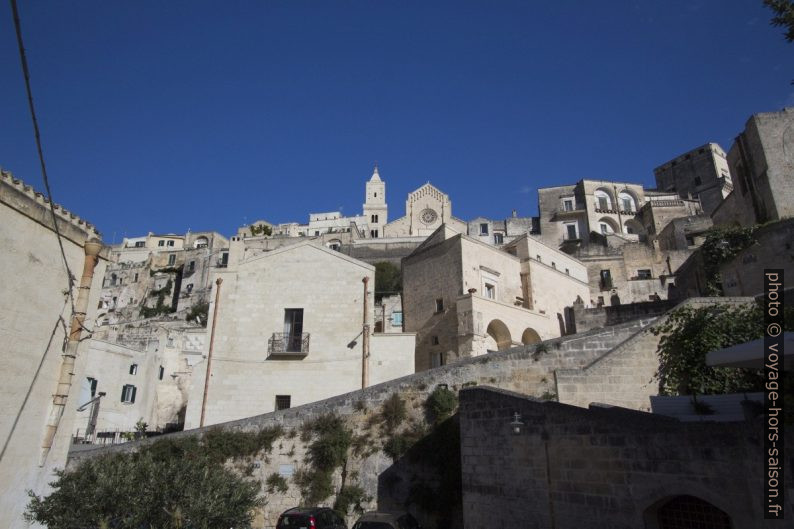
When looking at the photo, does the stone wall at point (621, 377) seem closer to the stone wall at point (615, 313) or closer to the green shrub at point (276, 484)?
the green shrub at point (276, 484)

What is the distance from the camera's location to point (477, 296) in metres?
25.9

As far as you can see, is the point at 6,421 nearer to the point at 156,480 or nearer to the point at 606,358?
the point at 156,480

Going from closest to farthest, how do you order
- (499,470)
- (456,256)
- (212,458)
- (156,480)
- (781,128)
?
(156,480), (499,470), (212,458), (781,128), (456,256)

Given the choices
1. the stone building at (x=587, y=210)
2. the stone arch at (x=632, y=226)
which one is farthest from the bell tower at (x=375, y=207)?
the stone arch at (x=632, y=226)

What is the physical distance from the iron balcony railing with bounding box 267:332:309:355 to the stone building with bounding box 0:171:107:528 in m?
7.29

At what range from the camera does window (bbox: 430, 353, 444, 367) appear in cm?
2659

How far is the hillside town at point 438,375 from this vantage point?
29.7 ft

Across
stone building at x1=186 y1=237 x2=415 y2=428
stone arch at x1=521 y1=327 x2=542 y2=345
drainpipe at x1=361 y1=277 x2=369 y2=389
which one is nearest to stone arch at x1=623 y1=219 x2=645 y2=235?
stone arch at x1=521 y1=327 x2=542 y2=345

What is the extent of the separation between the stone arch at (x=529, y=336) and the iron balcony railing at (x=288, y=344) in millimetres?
13040

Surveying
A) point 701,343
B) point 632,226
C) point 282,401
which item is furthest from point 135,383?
point 632,226

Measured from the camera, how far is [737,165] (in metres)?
28.5

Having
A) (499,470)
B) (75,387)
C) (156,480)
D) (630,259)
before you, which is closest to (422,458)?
(499,470)

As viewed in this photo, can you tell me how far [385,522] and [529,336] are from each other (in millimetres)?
19332

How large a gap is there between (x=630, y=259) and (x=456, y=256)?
2000 centimetres
